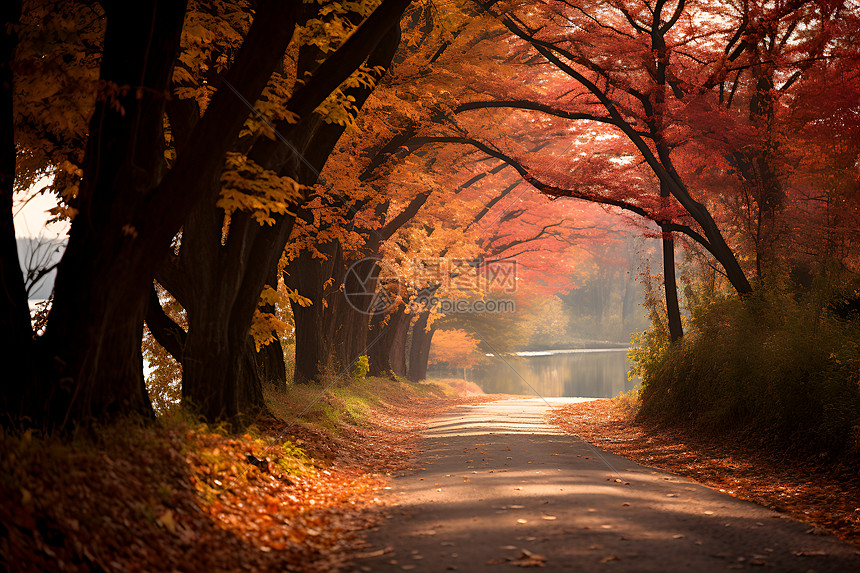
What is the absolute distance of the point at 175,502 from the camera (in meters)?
5.57

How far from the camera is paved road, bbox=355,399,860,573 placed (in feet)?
16.1

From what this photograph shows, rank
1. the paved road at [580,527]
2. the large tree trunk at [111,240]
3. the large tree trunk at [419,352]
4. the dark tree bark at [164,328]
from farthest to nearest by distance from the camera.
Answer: the large tree trunk at [419,352]
the dark tree bark at [164,328]
the large tree trunk at [111,240]
the paved road at [580,527]

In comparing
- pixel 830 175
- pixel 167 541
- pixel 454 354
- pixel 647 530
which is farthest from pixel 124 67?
pixel 454 354

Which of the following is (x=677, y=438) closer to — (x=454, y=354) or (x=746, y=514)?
(x=746, y=514)

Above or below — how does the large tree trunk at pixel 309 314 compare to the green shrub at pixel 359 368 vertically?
above

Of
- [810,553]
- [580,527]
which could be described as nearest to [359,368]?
[580,527]

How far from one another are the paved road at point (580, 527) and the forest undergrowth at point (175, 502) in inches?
20.6

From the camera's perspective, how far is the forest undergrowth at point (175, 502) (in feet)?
14.3

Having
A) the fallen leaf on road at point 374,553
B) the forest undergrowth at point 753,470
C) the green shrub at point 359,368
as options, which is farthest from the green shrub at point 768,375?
the green shrub at point 359,368

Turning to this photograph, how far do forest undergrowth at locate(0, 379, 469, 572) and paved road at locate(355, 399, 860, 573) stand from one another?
20.6 inches

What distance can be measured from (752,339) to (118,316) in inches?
395

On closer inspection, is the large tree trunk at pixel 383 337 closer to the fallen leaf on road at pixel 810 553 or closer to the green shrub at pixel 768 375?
the green shrub at pixel 768 375

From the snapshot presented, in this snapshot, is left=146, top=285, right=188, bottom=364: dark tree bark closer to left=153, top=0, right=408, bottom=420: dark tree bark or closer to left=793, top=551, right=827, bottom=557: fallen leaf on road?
left=153, top=0, right=408, bottom=420: dark tree bark

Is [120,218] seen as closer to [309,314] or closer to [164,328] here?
[164,328]
